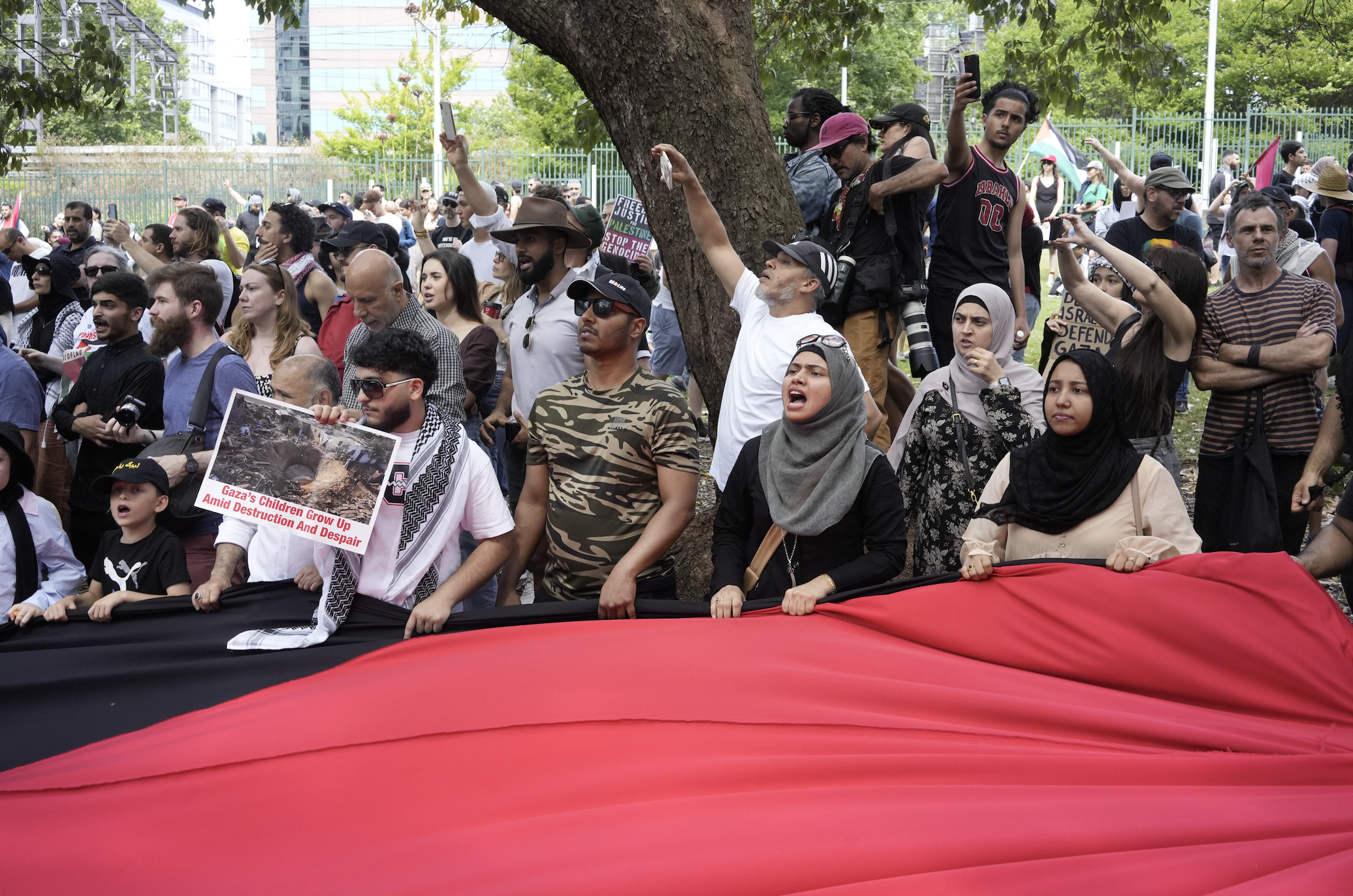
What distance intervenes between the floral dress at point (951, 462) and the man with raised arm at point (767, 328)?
29 centimetres

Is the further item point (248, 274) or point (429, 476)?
point (248, 274)

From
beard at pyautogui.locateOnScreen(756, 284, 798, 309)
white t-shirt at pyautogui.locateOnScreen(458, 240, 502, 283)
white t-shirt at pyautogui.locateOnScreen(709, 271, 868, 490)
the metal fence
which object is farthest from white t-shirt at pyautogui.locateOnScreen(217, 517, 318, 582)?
the metal fence

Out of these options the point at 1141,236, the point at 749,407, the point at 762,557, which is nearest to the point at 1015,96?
the point at 1141,236

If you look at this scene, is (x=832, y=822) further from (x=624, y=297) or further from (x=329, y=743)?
(x=624, y=297)

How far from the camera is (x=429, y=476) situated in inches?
180

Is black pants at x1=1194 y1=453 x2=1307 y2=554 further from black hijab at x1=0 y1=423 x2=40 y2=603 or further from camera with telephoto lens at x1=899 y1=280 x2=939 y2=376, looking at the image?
black hijab at x1=0 y1=423 x2=40 y2=603

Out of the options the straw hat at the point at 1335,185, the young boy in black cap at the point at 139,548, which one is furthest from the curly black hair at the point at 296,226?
the straw hat at the point at 1335,185

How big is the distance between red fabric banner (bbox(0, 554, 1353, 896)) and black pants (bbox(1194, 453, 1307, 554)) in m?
2.31

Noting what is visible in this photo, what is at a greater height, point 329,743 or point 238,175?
point 238,175

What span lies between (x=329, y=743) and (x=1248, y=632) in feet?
9.46

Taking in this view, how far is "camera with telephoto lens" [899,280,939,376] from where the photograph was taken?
21.4ft

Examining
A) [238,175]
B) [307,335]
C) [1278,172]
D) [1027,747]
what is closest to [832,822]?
[1027,747]

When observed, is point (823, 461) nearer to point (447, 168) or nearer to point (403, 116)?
point (447, 168)

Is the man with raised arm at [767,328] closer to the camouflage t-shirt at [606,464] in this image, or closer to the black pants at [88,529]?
the camouflage t-shirt at [606,464]
